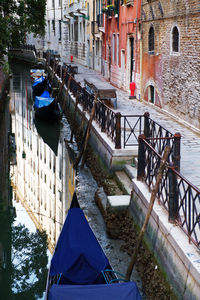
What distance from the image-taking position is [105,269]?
559 centimetres

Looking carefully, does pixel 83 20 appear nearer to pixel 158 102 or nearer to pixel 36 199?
pixel 158 102

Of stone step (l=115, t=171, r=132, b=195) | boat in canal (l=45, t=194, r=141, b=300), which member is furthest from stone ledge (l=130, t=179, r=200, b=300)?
stone step (l=115, t=171, r=132, b=195)

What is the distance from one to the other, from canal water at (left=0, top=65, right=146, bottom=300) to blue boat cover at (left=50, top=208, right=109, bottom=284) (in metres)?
1.15

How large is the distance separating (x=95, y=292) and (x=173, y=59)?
9.59 m

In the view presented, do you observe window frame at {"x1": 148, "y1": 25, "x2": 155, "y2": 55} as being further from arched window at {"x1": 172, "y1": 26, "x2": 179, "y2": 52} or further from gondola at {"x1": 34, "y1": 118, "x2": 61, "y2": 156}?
gondola at {"x1": 34, "y1": 118, "x2": 61, "y2": 156}

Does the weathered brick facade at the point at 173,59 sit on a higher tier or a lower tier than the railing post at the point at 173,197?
higher

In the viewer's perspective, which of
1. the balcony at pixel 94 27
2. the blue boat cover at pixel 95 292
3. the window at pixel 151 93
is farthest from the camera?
the balcony at pixel 94 27

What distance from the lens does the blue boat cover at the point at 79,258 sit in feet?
18.2

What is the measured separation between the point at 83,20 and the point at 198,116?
931 inches

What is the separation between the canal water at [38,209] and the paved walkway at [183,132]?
5.99 feet

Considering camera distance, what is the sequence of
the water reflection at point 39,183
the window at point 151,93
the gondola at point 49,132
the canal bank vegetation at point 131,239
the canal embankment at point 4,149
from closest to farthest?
the canal bank vegetation at point 131,239
the water reflection at point 39,183
the canal embankment at point 4,149
the window at point 151,93
the gondola at point 49,132

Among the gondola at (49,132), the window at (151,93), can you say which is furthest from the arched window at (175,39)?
the gondola at (49,132)

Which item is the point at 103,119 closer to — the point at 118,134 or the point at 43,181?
the point at 118,134

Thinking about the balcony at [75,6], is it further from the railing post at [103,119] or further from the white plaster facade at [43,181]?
the railing post at [103,119]
